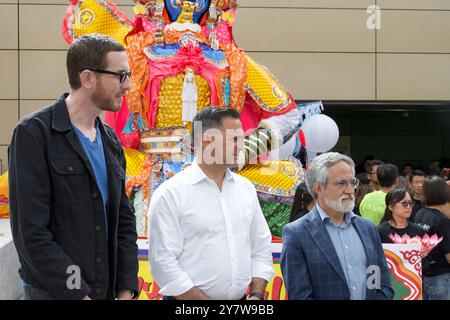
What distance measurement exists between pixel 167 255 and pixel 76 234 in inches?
17.7

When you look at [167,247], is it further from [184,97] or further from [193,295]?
[184,97]

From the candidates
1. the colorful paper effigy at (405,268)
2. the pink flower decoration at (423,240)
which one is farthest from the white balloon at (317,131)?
the colorful paper effigy at (405,268)

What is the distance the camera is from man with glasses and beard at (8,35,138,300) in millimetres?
2480

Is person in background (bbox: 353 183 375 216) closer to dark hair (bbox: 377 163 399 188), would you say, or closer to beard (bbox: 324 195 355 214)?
dark hair (bbox: 377 163 399 188)

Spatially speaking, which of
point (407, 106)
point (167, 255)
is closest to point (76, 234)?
point (167, 255)

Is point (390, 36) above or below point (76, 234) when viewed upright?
above

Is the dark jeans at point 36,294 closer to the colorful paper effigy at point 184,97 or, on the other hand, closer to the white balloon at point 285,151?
the colorful paper effigy at point 184,97

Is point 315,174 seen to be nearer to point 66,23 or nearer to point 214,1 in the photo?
point 214,1

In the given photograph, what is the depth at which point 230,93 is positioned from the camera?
496 cm

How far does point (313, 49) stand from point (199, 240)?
818cm

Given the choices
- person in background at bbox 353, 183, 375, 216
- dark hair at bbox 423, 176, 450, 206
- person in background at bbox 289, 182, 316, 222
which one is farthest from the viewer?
person in background at bbox 353, 183, 375, 216

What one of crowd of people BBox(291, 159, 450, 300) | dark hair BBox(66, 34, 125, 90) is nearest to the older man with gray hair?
dark hair BBox(66, 34, 125, 90)

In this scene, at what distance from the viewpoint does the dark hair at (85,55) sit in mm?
2676

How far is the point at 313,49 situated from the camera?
425 inches
